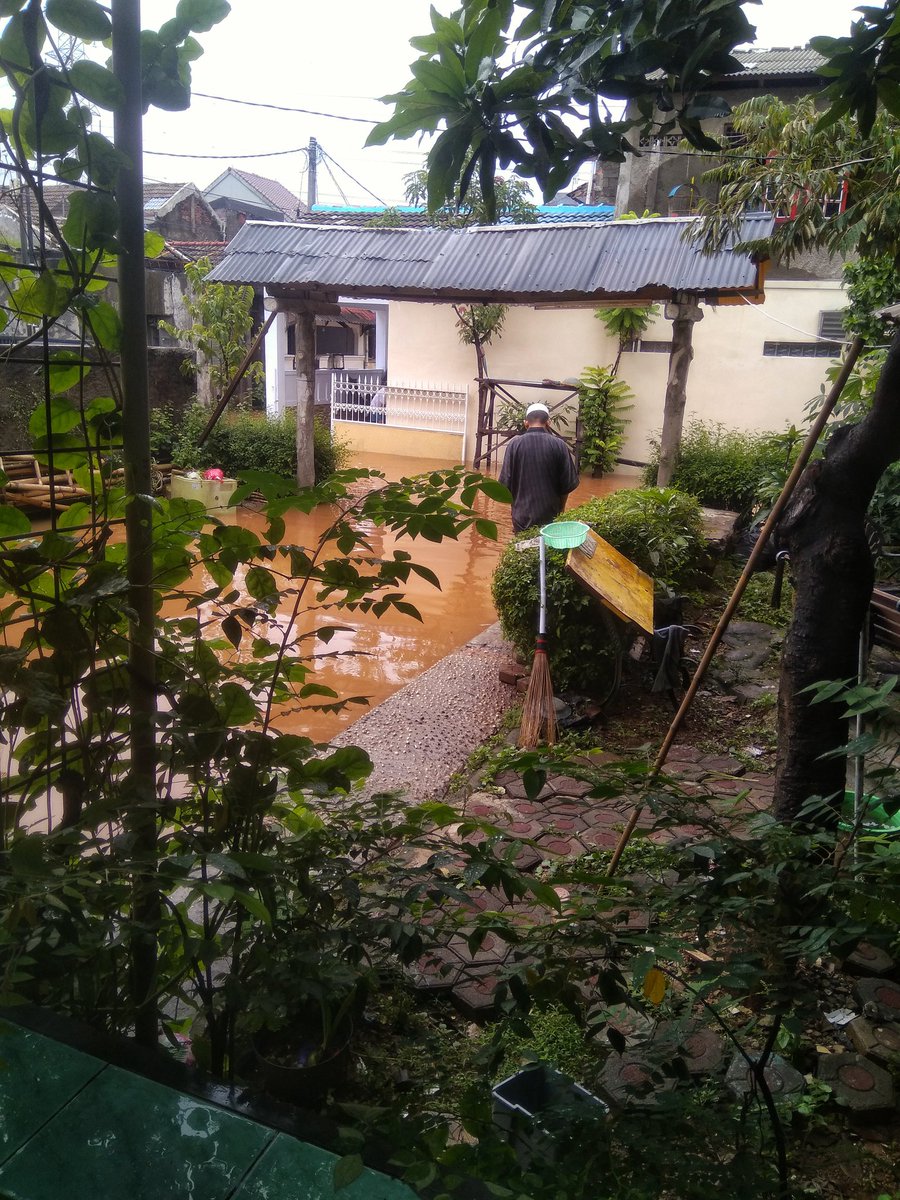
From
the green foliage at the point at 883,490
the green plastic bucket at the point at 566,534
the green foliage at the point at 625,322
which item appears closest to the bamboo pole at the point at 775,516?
the green plastic bucket at the point at 566,534

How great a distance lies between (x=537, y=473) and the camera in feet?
23.5

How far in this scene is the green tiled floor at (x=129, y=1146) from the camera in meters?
1.20

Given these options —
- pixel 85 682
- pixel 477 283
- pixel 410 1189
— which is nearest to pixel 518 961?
pixel 410 1189

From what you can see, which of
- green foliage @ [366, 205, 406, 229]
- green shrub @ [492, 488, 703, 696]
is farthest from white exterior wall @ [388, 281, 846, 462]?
green shrub @ [492, 488, 703, 696]

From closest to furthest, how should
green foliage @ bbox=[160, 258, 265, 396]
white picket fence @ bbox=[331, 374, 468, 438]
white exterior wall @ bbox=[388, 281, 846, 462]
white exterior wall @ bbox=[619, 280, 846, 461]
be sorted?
green foliage @ bbox=[160, 258, 265, 396], white exterior wall @ bbox=[619, 280, 846, 461], white exterior wall @ bbox=[388, 281, 846, 462], white picket fence @ bbox=[331, 374, 468, 438]

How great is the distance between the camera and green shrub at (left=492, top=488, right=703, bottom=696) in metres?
5.47

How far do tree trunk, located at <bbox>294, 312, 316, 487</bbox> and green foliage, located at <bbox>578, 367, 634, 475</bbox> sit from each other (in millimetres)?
5147

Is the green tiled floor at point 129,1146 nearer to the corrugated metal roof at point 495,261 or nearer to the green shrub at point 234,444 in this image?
the corrugated metal roof at point 495,261

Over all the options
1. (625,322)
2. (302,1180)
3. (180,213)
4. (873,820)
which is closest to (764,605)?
(873,820)

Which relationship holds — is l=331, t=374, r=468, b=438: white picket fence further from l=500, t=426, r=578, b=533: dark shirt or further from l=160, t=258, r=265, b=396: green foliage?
l=500, t=426, r=578, b=533: dark shirt

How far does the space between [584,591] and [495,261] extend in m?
5.88

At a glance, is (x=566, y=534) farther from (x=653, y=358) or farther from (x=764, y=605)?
(x=653, y=358)

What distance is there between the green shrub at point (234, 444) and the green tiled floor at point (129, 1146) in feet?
36.4

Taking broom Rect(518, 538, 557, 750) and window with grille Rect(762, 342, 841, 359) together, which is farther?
window with grille Rect(762, 342, 841, 359)
